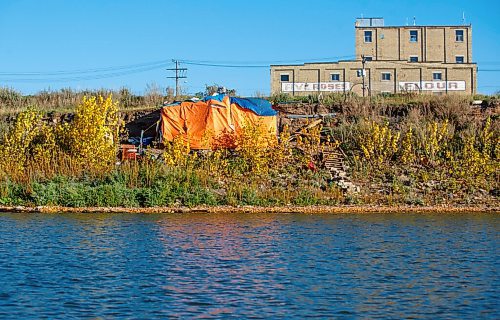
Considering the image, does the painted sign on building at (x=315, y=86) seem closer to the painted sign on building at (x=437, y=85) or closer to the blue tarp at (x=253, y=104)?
the painted sign on building at (x=437, y=85)

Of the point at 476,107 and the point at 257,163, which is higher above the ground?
the point at 476,107

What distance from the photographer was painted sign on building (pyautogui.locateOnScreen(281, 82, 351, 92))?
230 ft

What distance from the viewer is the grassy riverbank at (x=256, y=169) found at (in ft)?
107

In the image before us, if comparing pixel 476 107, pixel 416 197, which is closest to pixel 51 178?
pixel 416 197

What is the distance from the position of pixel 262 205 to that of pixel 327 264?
45.6 feet

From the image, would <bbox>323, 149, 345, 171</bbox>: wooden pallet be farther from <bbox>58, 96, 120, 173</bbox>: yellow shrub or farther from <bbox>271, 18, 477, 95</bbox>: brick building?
<bbox>271, 18, 477, 95</bbox>: brick building

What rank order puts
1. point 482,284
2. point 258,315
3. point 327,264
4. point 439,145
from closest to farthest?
point 258,315
point 482,284
point 327,264
point 439,145

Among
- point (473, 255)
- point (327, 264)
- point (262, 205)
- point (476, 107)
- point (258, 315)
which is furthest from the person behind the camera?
point (476, 107)

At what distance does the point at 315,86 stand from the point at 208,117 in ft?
106

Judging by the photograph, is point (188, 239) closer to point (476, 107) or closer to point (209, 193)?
point (209, 193)

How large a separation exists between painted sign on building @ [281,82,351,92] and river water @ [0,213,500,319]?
1694 inches

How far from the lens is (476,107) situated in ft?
149

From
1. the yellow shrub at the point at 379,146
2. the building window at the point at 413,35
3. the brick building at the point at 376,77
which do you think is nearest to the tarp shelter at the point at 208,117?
the yellow shrub at the point at 379,146

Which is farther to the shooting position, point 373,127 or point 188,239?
point 373,127
